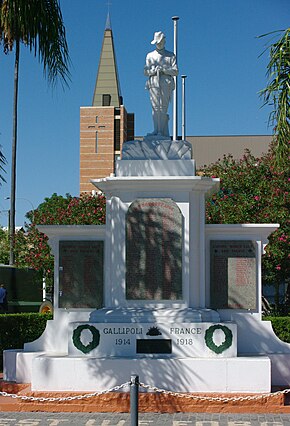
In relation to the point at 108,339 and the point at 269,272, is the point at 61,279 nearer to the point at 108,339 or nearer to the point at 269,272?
the point at 108,339

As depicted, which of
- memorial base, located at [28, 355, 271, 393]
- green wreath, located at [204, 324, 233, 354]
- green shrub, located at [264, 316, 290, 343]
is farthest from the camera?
green shrub, located at [264, 316, 290, 343]

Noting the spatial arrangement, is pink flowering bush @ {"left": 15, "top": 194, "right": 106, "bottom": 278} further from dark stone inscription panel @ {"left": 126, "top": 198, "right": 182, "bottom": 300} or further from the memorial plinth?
dark stone inscription panel @ {"left": 126, "top": 198, "right": 182, "bottom": 300}

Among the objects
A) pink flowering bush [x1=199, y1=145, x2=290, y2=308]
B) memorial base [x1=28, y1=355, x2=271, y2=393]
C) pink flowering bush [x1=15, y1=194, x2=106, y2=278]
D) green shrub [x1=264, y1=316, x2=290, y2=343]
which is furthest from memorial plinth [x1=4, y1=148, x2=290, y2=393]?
pink flowering bush [x1=15, y1=194, x2=106, y2=278]

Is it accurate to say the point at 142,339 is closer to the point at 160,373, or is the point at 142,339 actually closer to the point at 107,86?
the point at 160,373

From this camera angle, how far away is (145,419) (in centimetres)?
1148

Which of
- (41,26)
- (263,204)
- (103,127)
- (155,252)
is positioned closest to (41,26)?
(41,26)

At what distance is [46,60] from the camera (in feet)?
46.3

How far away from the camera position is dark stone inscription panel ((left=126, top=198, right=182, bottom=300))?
13773mm

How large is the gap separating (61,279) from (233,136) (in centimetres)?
7948

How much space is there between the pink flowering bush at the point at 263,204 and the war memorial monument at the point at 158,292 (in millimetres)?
9338

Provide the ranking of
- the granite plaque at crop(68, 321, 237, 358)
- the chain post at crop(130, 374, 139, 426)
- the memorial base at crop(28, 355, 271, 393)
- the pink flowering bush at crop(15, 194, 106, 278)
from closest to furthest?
the chain post at crop(130, 374, 139, 426) < the memorial base at crop(28, 355, 271, 393) < the granite plaque at crop(68, 321, 237, 358) < the pink flowering bush at crop(15, 194, 106, 278)

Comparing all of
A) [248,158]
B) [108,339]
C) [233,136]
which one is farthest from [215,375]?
[233,136]

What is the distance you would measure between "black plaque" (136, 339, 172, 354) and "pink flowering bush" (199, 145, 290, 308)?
11077mm

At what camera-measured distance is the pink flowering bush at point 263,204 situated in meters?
24.2
